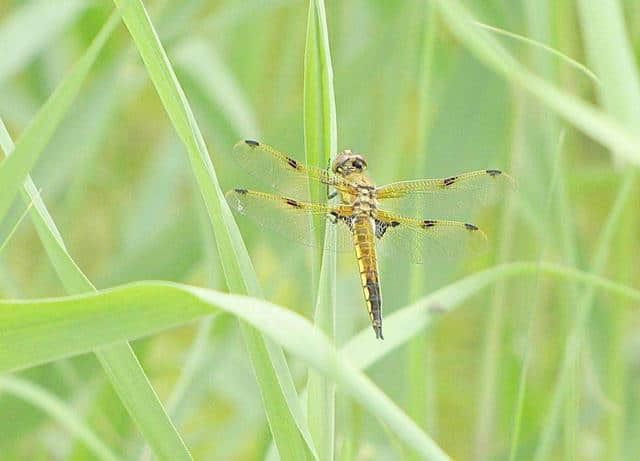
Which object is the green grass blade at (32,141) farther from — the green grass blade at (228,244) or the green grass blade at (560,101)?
the green grass blade at (560,101)

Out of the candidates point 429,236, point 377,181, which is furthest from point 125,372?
point 377,181

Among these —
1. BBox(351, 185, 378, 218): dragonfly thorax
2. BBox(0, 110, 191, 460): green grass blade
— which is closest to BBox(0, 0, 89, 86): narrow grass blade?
BBox(351, 185, 378, 218): dragonfly thorax

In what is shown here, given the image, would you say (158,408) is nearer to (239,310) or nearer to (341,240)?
(239,310)

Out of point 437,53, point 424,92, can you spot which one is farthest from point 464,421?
point 424,92

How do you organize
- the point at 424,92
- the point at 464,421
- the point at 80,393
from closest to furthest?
the point at 424,92, the point at 80,393, the point at 464,421

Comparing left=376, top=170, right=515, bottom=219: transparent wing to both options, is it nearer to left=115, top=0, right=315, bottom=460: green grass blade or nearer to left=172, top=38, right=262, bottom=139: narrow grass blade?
left=172, top=38, right=262, bottom=139: narrow grass blade

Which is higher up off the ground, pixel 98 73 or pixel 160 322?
pixel 98 73
